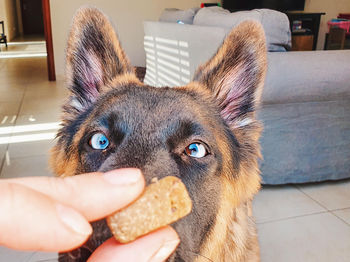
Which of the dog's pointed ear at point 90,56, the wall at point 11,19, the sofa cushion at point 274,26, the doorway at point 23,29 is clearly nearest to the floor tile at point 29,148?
the dog's pointed ear at point 90,56

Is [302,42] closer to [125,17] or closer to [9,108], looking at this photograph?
[125,17]

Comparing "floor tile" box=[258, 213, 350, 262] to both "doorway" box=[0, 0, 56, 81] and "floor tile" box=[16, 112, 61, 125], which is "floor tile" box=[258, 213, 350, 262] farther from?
"doorway" box=[0, 0, 56, 81]

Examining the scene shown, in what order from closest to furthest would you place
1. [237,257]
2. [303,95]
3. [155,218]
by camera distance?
1. [155,218]
2. [237,257]
3. [303,95]

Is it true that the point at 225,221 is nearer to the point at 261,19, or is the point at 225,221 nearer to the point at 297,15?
the point at 261,19

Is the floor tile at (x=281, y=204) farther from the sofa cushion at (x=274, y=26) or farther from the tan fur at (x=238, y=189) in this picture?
the sofa cushion at (x=274, y=26)

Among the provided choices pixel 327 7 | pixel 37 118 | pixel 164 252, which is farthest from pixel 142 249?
pixel 327 7

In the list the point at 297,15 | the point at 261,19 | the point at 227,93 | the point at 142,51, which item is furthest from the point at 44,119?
the point at 297,15
